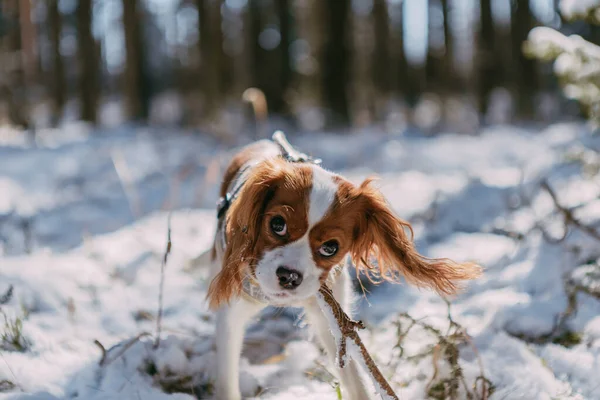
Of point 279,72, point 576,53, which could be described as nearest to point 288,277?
point 576,53

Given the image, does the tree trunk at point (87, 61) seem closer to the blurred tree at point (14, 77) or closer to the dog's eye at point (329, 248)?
the blurred tree at point (14, 77)

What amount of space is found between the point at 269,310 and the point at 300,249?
145 centimetres

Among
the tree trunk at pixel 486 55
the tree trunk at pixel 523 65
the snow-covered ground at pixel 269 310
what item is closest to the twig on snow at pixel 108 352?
the snow-covered ground at pixel 269 310

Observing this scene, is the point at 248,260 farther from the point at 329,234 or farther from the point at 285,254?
the point at 329,234

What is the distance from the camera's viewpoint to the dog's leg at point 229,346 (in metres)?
2.09

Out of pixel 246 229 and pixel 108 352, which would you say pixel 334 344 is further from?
pixel 108 352

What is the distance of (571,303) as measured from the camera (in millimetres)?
2641

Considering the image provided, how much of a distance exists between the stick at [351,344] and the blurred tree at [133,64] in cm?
1114

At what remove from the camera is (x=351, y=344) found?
6.00 feet

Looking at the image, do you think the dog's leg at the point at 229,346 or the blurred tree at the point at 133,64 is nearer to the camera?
the dog's leg at the point at 229,346

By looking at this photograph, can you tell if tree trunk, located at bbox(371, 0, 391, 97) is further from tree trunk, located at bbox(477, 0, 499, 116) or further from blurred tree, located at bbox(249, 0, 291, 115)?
blurred tree, located at bbox(249, 0, 291, 115)

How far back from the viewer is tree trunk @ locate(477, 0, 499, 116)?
12.9 meters

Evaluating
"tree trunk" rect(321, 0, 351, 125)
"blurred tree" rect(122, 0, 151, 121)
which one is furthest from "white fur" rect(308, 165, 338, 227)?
"blurred tree" rect(122, 0, 151, 121)

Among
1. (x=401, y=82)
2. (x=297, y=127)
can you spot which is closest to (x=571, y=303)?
(x=297, y=127)
